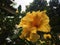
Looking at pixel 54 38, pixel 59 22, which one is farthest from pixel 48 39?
pixel 59 22

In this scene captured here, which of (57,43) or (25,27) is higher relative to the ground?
(25,27)

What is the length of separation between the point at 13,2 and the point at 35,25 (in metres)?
1.22

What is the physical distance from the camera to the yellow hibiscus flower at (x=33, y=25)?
95 centimetres

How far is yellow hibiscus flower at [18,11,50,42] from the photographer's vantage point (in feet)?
3.13

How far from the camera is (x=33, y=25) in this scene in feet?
3.21

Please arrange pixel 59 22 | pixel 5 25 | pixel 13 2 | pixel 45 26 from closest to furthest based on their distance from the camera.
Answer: pixel 45 26 → pixel 59 22 → pixel 5 25 → pixel 13 2

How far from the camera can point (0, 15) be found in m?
1.57

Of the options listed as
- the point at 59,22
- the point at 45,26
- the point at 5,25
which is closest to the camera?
the point at 45,26

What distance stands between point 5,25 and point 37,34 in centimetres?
60

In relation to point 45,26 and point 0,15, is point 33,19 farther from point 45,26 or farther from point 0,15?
point 0,15

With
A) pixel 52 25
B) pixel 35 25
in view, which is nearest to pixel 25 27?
pixel 35 25

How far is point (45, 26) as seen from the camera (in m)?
0.95

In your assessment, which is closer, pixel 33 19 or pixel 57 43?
pixel 33 19

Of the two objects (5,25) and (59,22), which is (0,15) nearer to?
(5,25)
